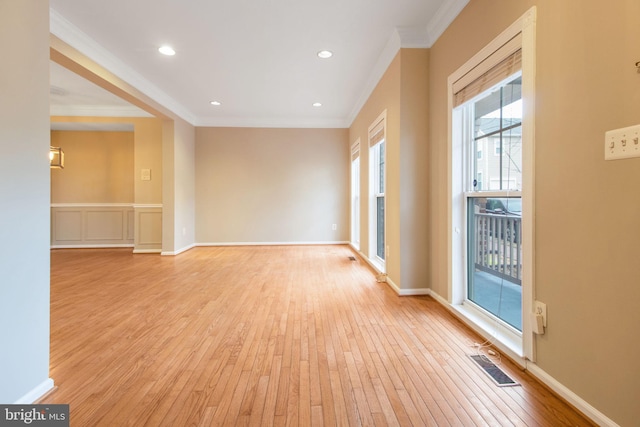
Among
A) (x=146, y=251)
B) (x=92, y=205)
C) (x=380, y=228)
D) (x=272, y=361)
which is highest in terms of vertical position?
(x=92, y=205)

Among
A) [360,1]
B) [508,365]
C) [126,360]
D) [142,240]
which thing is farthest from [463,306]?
[142,240]

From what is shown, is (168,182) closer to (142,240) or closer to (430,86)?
(142,240)

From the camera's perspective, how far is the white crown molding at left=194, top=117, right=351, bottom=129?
6.29 meters

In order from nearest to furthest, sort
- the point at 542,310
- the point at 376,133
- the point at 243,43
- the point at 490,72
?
the point at 542,310 → the point at 490,72 → the point at 243,43 → the point at 376,133

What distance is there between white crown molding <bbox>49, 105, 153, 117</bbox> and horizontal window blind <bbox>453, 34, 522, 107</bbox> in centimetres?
549

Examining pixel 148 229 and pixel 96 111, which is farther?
pixel 148 229

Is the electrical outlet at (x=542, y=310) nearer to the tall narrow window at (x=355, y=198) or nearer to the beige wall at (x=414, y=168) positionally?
the beige wall at (x=414, y=168)

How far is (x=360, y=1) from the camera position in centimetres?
251

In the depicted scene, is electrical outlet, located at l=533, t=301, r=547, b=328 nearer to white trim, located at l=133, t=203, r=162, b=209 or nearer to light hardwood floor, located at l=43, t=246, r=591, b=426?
light hardwood floor, located at l=43, t=246, r=591, b=426

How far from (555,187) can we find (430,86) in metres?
1.88

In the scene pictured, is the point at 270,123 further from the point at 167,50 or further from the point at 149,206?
the point at 167,50

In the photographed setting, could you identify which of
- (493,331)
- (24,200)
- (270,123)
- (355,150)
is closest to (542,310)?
(493,331)

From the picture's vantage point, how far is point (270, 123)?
639 centimetres

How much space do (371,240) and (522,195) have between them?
3032 mm
